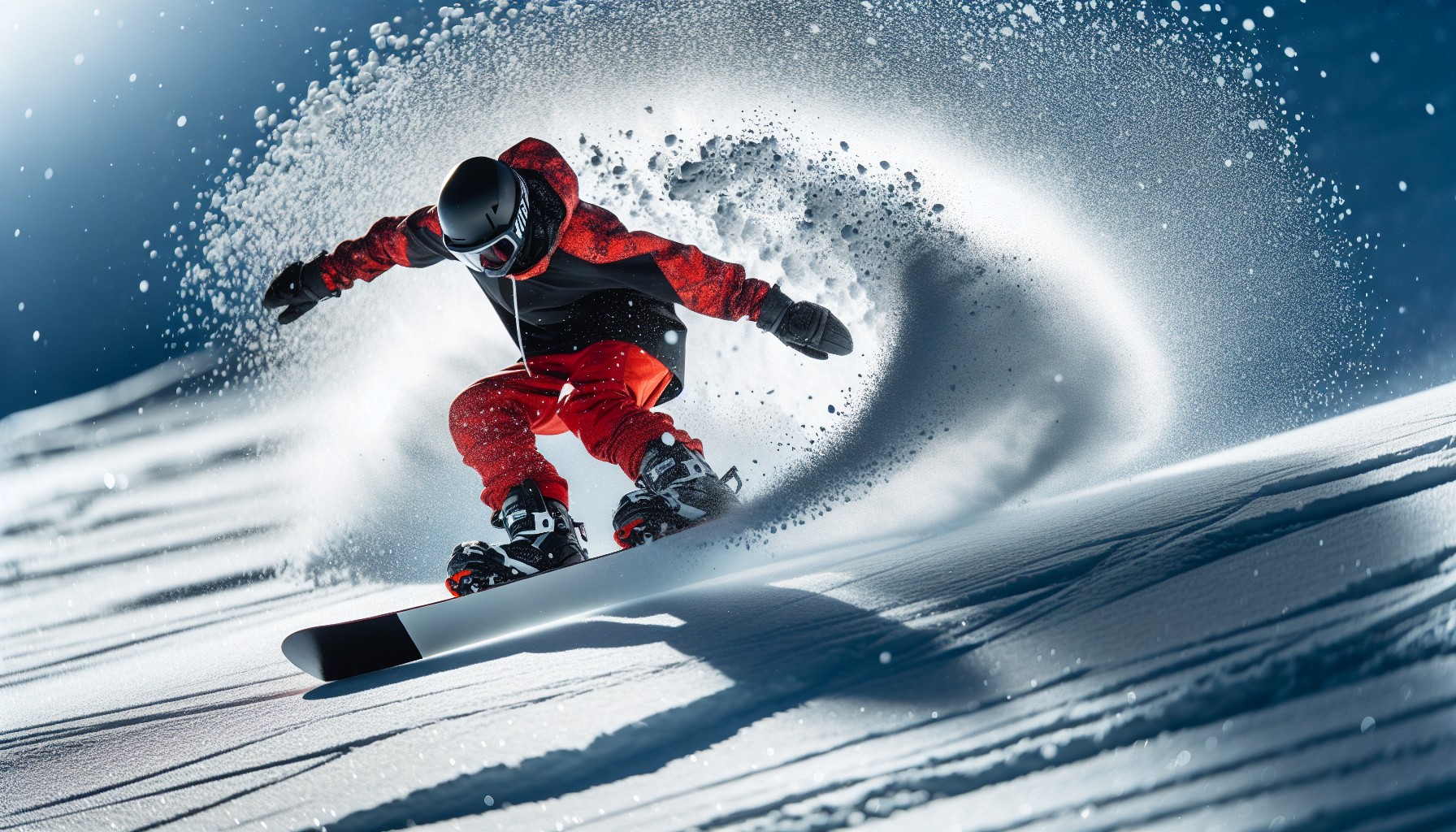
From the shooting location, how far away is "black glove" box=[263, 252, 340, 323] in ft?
6.88

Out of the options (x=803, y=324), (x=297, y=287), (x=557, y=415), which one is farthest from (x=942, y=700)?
(x=297, y=287)

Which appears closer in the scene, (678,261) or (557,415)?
(678,261)

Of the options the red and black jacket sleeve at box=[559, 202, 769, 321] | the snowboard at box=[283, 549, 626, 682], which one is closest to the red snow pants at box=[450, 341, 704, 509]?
the red and black jacket sleeve at box=[559, 202, 769, 321]

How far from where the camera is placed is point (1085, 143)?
3.02m

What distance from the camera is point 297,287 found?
6.93 ft

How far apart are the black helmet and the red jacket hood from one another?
0.13 meters

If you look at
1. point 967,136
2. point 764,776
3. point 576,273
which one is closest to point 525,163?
point 576,273

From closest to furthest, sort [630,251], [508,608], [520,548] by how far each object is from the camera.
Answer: [508,608] → [520,548] → [630,251]

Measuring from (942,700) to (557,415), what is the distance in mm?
1565

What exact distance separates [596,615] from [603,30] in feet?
9.99

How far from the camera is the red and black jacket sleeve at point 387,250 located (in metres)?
1.93

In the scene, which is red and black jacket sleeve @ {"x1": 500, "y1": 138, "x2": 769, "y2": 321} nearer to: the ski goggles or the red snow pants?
the ski goggles

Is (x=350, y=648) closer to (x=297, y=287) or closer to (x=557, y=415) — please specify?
(x=557, y=415)

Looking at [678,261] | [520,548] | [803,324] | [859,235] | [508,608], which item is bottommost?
[508,608]
